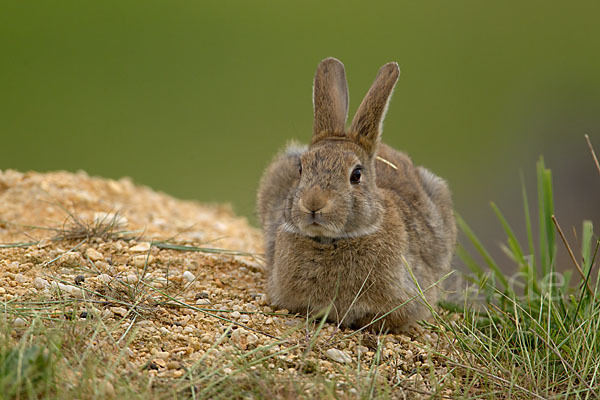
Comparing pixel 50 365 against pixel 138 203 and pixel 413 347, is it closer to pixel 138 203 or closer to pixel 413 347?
pixel 413 347

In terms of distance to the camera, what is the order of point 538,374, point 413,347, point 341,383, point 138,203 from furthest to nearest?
point 138,203 < point 413,347 < point 538,374 < point 341,383

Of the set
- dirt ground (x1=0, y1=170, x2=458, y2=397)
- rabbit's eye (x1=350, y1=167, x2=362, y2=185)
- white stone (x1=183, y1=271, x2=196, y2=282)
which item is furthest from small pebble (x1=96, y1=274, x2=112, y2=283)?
rabbit's eye (x1=350, y1=167, x2=362, y2=185)

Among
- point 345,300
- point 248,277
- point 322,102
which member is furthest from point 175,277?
point 322,102

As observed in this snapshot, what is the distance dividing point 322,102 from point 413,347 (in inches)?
68.1

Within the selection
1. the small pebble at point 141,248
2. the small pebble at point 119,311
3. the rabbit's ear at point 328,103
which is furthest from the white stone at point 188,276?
the rabbit's ear at point 328,103

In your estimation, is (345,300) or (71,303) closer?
(71,303)

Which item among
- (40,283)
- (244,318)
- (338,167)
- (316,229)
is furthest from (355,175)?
(40,283)

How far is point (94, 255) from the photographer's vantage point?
458cm

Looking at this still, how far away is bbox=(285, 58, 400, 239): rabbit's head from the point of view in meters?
3.97

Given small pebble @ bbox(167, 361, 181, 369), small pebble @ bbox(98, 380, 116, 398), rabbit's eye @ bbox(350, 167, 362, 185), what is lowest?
small pebble @ bbox(167, 361, 181, 369)

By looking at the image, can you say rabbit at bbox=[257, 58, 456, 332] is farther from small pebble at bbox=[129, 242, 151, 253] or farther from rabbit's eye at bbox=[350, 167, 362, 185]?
small pebble at bbox=[129, 242, 151, 253]

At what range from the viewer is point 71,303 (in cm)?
363

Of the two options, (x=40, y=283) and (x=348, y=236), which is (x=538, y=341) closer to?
(x=348, y=236)

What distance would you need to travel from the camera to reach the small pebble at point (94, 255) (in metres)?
4.55
